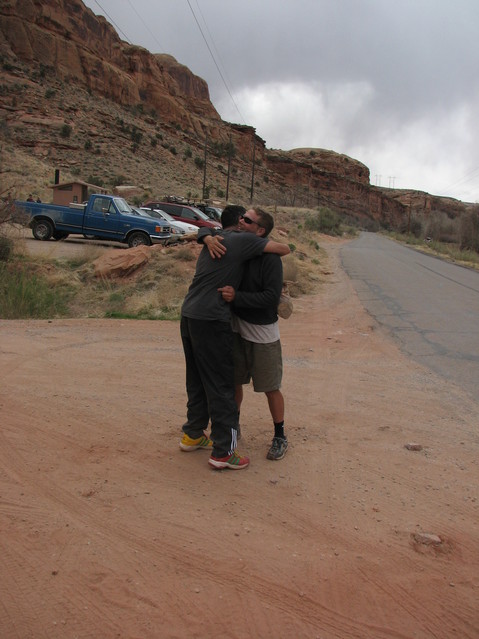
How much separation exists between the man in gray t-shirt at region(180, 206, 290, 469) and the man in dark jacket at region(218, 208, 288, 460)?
10cm

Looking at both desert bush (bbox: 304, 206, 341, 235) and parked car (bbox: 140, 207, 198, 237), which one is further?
desert bush (bbox: 304, 206, 341, 235)

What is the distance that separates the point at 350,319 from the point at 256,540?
8523 millimetres

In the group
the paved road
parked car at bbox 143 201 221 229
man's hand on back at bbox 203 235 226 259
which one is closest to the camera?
man's hand on back at bbox 203 235 226 259

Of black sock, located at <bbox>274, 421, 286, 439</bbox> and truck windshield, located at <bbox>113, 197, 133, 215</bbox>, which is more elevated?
truck windshield, located at <bbox>113, 197, 133, 215</bbox>

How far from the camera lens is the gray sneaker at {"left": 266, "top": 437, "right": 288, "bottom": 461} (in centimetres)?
420

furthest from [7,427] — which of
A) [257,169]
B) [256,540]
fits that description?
[257,169]

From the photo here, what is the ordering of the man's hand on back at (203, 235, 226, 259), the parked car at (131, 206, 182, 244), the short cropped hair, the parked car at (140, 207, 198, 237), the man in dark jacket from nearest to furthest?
1. the man's hand on back at (203, 235, 226, 259)
2. the man in dark jacket
3. the short cropped hair
4. the parked car at (131, 206, 182, 244)
5. the parked car at (140, 207, 198, 237)

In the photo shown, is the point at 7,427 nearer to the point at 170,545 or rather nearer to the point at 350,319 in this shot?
the point at 170,545

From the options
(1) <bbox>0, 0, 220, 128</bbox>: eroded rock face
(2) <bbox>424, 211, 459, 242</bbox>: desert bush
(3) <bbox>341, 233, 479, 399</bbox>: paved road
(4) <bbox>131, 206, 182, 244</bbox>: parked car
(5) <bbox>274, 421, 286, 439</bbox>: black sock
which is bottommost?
(5) <bbox>274, 421, 286, 439</bbox>: black sock

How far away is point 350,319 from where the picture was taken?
11.3 m

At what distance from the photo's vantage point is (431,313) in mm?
12141

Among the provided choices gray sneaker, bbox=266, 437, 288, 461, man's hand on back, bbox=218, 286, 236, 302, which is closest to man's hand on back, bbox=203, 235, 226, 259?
man's hand on back, bbox=218, 286, 236, 302

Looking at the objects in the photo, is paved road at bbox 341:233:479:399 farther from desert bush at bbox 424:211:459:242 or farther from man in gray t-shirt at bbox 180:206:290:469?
desert bush at bbox 424:211:459:242

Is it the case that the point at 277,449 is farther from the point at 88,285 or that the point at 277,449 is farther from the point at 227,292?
the point at 88,285
